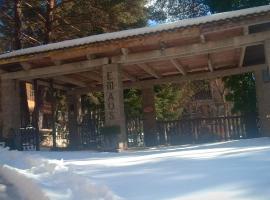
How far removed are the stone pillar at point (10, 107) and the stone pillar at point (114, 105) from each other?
12.8 feet

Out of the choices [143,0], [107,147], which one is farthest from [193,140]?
[143,0]

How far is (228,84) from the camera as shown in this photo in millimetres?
20391

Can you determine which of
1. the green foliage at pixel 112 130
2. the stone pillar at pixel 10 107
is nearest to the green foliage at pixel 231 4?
the green foliage at pixel 112 130

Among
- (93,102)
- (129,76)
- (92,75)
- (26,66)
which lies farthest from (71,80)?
(93,102)

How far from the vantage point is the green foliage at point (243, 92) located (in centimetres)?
1922

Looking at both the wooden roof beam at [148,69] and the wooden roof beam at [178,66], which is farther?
the wooden roof beam at [148,69]

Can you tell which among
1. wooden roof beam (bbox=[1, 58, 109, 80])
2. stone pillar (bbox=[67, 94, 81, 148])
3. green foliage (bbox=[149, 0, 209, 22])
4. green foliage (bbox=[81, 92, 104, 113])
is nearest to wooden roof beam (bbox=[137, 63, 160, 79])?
wooden roof beam (bbox=[1, 58, 109, 80])

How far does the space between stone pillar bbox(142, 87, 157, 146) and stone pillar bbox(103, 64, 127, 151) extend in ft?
14.4

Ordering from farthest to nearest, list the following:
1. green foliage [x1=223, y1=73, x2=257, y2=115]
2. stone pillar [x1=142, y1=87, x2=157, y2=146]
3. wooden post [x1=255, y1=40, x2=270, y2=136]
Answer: green foliage [x1=223, y1=73, x2=257, y2=115] → stone pillar [x1=142, y1=87, x2=157, y2=146] → wooden post [x1=255, y1=40, x2=270, y2=136]

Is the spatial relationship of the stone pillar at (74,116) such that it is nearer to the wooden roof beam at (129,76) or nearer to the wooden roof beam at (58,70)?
the wooden roof beam at (129,76)

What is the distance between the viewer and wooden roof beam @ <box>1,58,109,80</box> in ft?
45.1

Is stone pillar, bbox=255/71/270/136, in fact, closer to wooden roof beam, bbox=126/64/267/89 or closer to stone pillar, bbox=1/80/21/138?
wooden roof beam, bbox=126/64/267/89

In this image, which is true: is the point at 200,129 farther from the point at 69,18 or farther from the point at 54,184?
the point at 54,184

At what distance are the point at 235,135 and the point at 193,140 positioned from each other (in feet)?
6.06
